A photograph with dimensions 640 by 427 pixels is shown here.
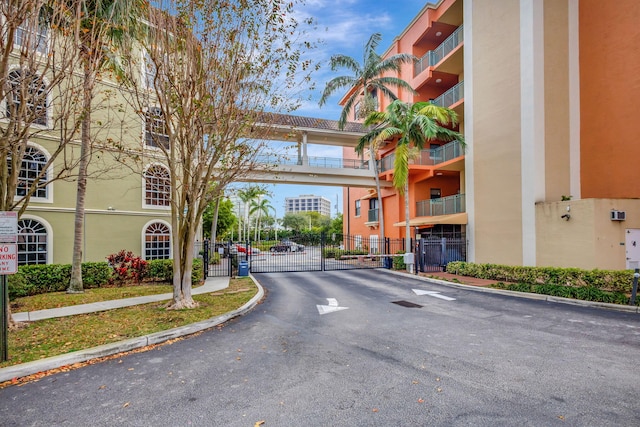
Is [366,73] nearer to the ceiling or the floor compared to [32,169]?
nearer to the ceiling

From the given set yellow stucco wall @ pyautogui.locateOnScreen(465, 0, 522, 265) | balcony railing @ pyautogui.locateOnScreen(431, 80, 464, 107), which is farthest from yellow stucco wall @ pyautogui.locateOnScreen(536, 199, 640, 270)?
balcony railing @ pyautogui.locateOnScreen(431, 80, 464, 107)

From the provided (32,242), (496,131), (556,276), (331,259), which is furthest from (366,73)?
(32,242)

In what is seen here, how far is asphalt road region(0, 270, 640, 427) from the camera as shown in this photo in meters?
3.73

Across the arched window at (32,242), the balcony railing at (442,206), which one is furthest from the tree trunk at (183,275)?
the balcony railing at (442,206)

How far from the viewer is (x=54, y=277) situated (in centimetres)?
1180

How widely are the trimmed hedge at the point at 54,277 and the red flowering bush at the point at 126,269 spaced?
0.86ft

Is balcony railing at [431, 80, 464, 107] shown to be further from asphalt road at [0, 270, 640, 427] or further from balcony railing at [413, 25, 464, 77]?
asphalt road at [0, 270, 640, 427]

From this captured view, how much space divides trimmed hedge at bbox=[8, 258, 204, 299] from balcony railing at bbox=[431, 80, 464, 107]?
18.7 metres

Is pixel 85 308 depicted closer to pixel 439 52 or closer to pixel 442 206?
pixel 442 206

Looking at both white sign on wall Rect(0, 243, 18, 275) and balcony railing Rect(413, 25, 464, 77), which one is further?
balcony railing Rect(413, 25, 464, 77)

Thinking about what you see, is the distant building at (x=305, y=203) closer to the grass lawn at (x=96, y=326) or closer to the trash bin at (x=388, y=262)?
the trash bin at (x=388, y=262)

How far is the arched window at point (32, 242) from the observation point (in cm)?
1359

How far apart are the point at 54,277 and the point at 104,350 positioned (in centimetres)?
850

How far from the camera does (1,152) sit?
6.93m
